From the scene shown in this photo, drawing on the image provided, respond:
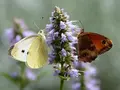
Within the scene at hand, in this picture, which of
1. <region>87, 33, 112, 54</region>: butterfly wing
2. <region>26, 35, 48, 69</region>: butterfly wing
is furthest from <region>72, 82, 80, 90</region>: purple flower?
<region>87, 33, 112, 54</region>: butterfly wing

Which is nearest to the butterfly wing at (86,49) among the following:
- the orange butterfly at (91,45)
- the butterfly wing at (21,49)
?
the orange butterfly at (91,45)

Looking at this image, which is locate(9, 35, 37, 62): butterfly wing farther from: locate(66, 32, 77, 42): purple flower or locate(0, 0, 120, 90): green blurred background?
locate(0, 0, 120, 90): green blurred background

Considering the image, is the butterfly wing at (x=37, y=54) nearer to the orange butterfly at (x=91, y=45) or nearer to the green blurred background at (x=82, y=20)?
the orange butterfly at (x=91, y=45)

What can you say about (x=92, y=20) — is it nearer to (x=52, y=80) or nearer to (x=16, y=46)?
(x=52, y=80)

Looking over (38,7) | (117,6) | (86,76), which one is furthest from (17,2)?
(86,76)

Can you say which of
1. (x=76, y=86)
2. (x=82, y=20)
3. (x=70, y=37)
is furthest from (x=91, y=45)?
(x=82, y=20)

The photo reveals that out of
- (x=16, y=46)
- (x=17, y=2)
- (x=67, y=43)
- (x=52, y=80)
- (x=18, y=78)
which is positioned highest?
(x=17, y=2)
